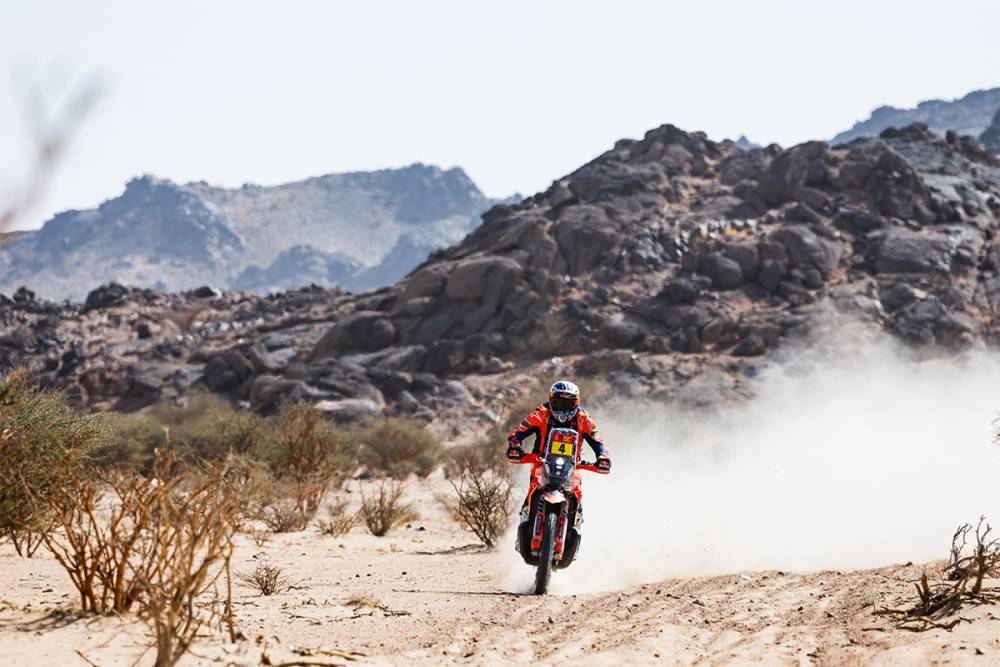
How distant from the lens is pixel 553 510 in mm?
8914

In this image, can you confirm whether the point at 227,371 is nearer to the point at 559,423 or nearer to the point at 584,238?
the point at 584,238

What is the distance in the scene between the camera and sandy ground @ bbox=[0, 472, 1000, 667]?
18.2 ft

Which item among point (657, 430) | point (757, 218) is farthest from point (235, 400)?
point (757, 218)

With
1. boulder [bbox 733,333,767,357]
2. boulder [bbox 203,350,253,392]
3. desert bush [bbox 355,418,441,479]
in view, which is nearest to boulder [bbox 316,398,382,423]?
desert bush [bbox 355,418,441,479]

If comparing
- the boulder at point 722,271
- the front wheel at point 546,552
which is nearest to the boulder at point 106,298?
the boulder at point 722,271

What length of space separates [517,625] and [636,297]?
43965 mm

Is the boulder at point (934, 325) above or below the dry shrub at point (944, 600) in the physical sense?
above

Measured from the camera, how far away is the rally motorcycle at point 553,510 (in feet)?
29.1

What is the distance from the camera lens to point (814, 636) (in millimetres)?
6512

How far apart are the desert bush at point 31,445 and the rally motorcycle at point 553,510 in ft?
13.9

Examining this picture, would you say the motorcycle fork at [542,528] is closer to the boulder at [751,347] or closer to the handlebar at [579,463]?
the handlebar at [579,463]

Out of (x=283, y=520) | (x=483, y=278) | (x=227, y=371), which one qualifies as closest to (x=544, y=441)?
(x=283, y=520)

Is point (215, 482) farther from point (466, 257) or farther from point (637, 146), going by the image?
point (637, 146)

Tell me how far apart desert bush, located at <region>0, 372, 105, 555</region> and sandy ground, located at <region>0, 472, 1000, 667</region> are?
622 millimetres
